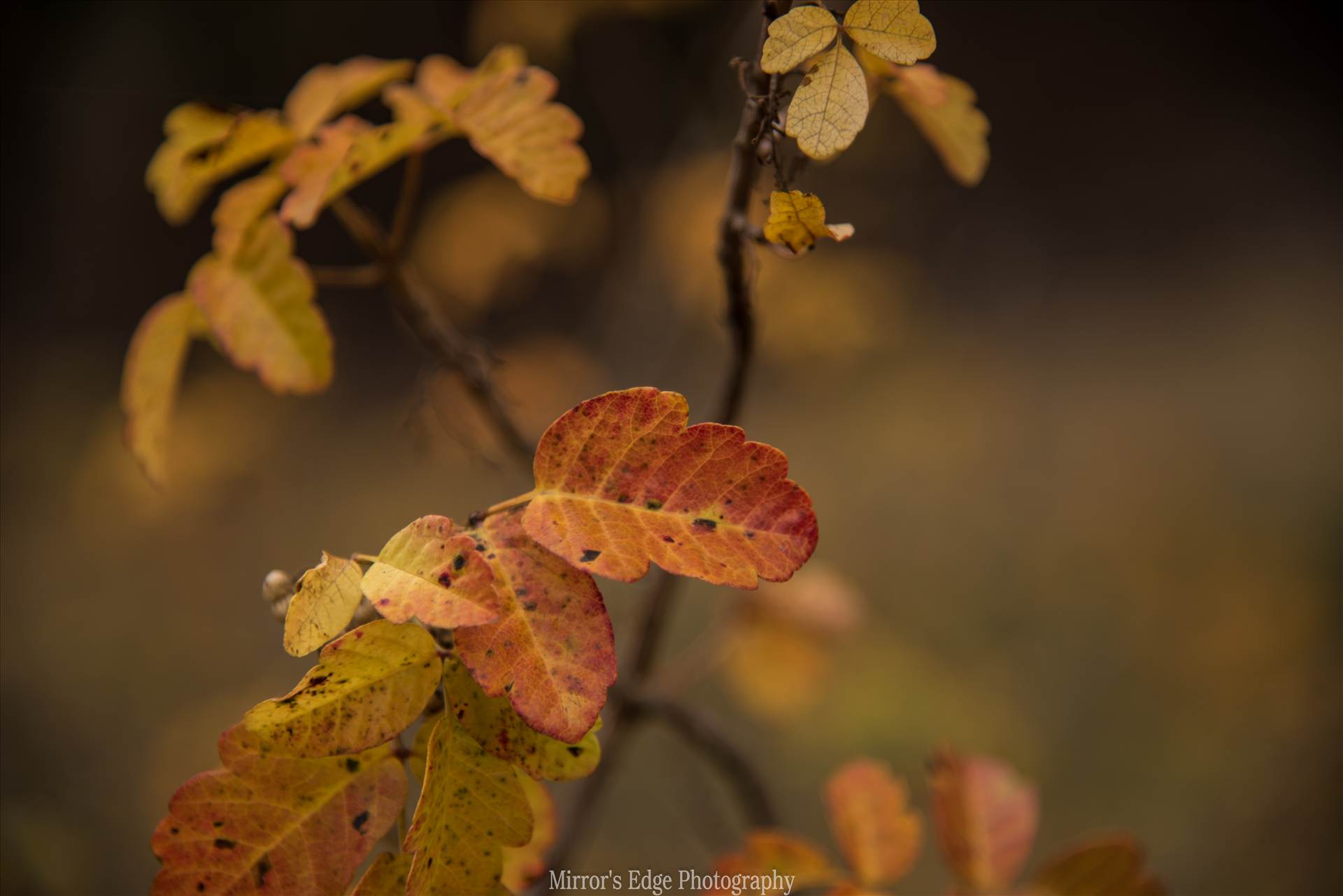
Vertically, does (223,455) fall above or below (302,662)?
above

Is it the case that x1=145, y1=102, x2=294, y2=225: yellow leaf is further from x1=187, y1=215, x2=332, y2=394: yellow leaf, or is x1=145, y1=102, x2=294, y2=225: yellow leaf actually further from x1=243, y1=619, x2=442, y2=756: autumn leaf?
x1=243, y1=619, x2=442, y2=756: autumn leaf

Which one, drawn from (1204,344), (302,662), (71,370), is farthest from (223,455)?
(1204,344)

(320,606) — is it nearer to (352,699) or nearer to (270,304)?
(352,699)

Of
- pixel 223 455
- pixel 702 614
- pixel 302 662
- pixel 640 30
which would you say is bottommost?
pixel 702 614

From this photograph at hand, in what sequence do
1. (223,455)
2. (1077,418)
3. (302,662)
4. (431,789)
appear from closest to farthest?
(431,789), (223,455), (302,662), (1077,418)

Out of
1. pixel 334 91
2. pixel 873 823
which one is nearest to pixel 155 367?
pixel 334 91

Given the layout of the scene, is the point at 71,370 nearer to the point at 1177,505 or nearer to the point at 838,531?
the point at 838,531
